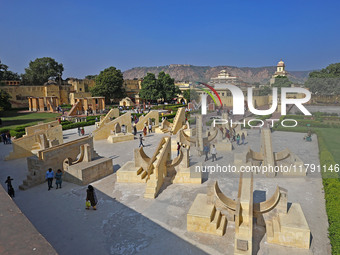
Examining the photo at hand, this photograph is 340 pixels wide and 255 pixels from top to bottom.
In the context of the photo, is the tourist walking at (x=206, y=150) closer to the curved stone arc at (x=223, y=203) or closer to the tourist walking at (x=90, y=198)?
the curved stone arc at (x=223, y=203)

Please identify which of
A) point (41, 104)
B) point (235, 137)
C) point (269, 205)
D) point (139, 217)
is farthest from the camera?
point (41, 104)

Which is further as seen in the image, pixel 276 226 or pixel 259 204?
pixel 259 204

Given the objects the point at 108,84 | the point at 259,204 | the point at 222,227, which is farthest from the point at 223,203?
the point at 108,84

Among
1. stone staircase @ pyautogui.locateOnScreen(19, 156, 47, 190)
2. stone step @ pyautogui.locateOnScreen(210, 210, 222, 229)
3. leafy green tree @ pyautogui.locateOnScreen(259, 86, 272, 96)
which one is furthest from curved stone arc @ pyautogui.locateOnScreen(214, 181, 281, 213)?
stone staircase @ pyautogui.locateOnScreen(19, 156, 47, 190)

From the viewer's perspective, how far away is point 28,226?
10.4 ft

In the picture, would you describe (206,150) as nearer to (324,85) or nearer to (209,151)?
(209,151)

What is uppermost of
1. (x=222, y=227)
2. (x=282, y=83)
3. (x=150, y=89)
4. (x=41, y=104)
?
(x=150, y=89)

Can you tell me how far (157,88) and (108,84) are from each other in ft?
31.5

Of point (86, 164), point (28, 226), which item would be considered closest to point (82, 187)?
point (86, 164)

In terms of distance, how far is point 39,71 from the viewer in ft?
210

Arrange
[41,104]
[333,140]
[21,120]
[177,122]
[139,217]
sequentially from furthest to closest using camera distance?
[41,104] → [21,120] → [177,122] → [333,140] → [139,217]

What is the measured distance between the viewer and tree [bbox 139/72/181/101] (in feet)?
161

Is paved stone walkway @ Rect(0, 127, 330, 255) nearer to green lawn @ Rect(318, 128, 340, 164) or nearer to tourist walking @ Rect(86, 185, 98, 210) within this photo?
tourist walking @ Rect(86, 185, 98, 210)

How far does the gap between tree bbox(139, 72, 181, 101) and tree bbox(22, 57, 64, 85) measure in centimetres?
2953
